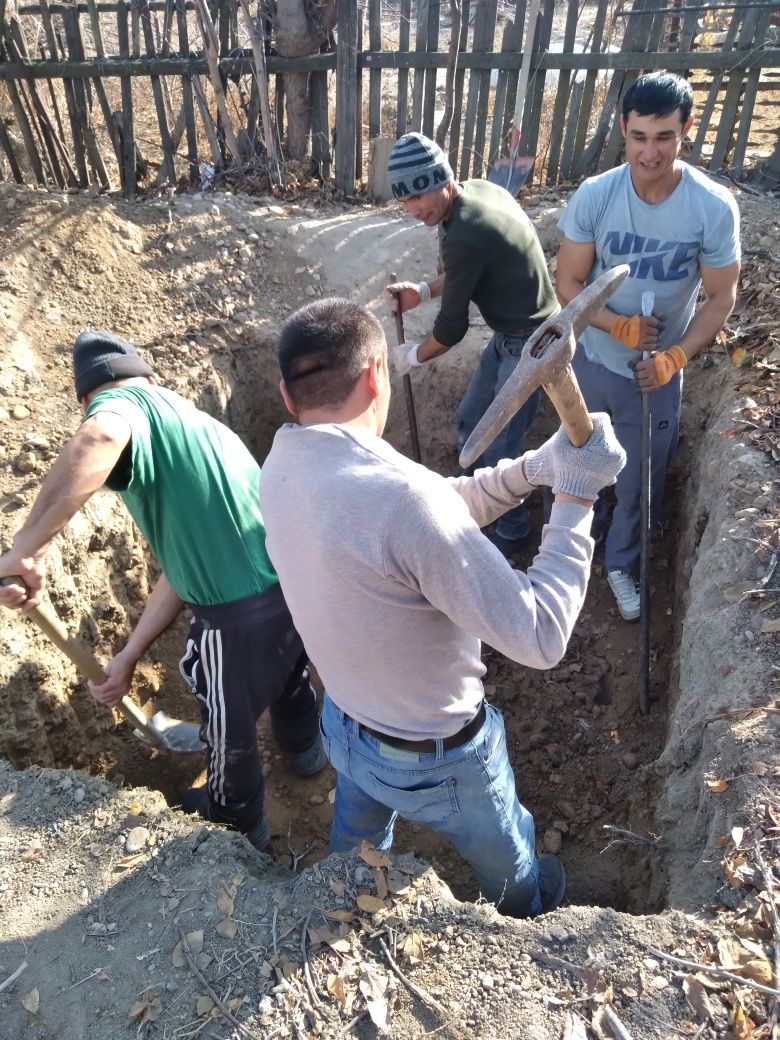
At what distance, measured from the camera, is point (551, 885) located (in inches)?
115

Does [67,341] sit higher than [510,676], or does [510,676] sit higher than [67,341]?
[67,341]

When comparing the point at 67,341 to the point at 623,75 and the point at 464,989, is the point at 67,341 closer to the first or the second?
the point at 464,989

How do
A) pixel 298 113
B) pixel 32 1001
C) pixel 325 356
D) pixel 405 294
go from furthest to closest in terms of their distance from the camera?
pixel 298 113
pixel 405 294
pixel 32 1001
pixel 325 356

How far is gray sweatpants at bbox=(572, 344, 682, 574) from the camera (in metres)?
3.76

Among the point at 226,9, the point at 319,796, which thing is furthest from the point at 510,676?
the point at 226,9

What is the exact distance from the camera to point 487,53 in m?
6.03

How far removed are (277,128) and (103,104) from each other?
1446mm

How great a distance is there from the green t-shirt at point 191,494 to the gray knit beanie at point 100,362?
3.5 inches

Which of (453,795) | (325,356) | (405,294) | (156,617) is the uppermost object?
(325,356)

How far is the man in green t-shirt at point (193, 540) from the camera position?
94.0 inches

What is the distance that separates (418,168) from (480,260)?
519 mm

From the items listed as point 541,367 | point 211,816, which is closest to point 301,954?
point 211,816

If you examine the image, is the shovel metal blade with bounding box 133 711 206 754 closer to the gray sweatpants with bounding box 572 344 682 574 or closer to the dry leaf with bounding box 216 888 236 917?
the dry leaf with bounding box 216 888 236 917

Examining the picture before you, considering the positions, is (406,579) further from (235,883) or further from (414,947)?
(235,883)
